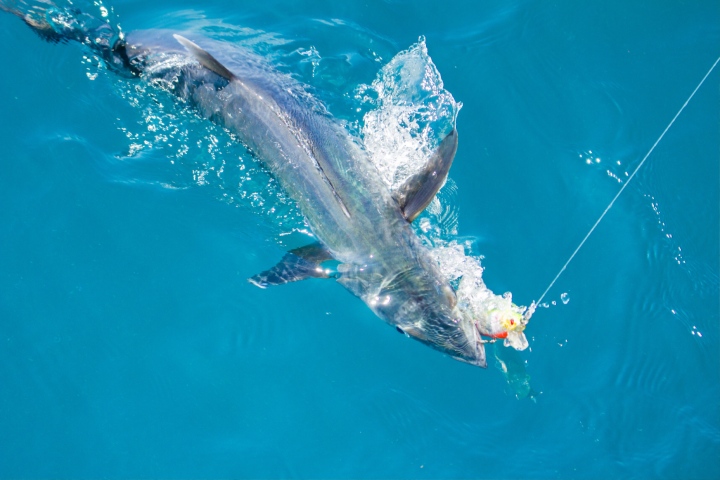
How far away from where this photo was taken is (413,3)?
5.67 m

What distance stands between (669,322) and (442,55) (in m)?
3.39

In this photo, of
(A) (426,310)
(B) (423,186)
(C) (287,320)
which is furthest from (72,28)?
(A) (426,310)

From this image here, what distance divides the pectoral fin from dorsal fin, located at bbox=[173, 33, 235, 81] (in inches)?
59.8

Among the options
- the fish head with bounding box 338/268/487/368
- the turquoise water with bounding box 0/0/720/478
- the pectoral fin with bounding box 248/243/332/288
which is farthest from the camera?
the turquoise water with bounding box 0/0/720/478

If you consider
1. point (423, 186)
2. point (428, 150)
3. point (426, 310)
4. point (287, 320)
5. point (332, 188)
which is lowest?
point (287, 320)

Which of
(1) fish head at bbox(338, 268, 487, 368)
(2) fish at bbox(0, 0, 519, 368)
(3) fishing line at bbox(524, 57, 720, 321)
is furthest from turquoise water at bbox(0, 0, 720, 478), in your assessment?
(1) fish head at bbox(338, 268, 487, 368)

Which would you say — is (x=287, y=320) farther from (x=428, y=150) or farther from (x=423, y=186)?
(x=428, y=150)

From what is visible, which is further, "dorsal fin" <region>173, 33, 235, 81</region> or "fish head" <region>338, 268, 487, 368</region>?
"dorsal fin" <region>173, 33, 235, 81</region>

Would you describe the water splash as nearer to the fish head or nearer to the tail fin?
the fish head

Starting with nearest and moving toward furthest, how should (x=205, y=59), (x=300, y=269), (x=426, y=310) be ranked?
(x=426, y=310) < (x=205, y=59) < (x=300, y=269)

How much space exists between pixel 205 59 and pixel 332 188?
54.2 inches

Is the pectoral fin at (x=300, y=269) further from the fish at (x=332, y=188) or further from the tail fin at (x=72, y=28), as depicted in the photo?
the tail fin at (x=72, y=28)

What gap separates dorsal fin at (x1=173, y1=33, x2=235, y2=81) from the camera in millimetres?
3939

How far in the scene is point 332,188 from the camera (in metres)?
4.10
